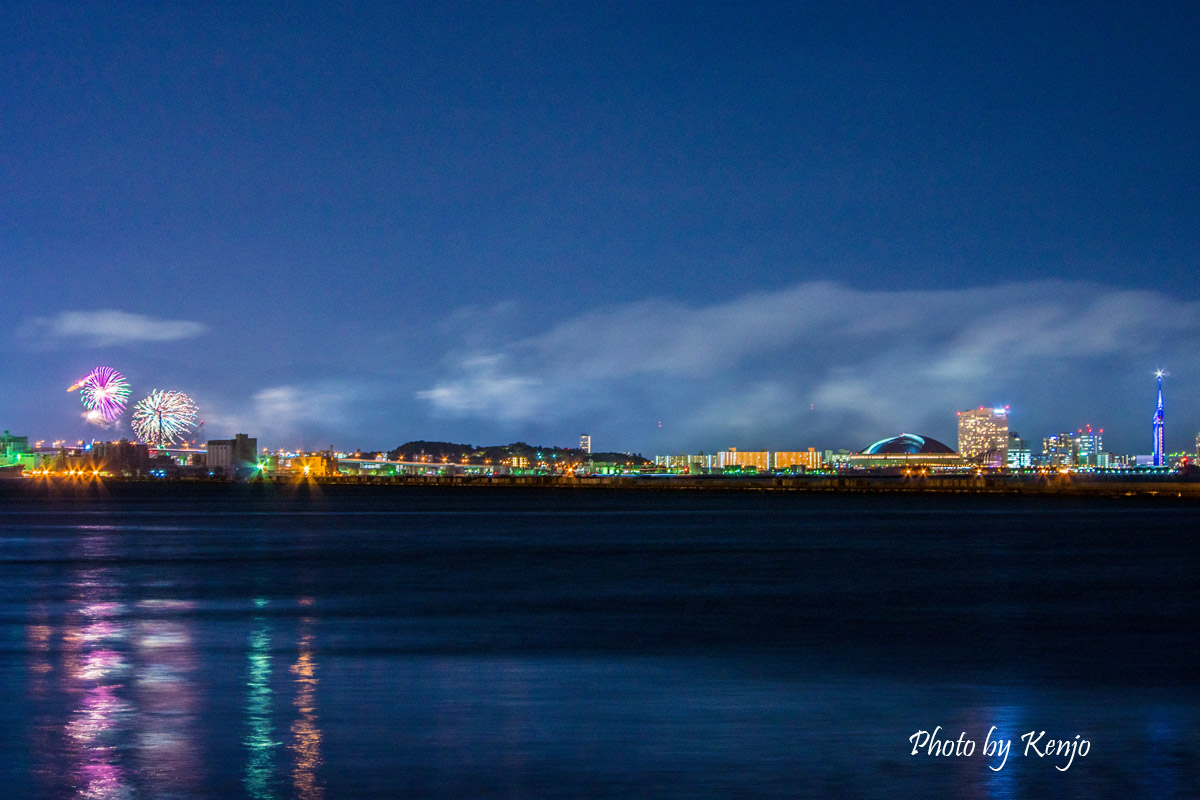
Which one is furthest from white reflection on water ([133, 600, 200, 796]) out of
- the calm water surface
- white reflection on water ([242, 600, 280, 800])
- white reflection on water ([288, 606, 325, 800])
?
white reflection on water ([288, 606, 325, 800])

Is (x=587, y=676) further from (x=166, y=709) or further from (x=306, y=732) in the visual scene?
(x=166, y=709)

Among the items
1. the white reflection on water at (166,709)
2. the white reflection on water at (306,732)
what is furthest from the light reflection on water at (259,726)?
the white reflection on water at (166,709)

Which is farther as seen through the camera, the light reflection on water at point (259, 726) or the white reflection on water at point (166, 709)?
the white reflection on water at point (166, 709)

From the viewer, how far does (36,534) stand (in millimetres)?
52031

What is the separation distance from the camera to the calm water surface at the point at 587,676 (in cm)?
938

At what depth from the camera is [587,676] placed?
48.5 ft

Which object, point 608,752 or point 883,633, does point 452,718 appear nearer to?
point 608,752

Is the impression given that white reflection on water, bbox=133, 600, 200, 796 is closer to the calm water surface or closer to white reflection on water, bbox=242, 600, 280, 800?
the calm water surface

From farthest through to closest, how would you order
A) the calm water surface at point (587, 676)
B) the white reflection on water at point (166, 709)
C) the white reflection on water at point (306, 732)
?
the calm water surface at point (587, 676) < the white reflection on water at point (166, 709) < the white reflection on water at point (306, 732)

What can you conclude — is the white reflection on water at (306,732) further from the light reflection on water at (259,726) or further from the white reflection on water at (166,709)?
the white reflection on water at (166,709)

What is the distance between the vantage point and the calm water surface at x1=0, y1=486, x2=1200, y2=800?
9.38 m

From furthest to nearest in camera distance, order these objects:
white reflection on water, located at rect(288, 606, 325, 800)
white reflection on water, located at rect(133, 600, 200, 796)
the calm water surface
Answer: the calm water surface
white reflection on water, located at rect(133, 600, 200, 796)
white reflection on water, located at rect(288, 606, 325, 800)

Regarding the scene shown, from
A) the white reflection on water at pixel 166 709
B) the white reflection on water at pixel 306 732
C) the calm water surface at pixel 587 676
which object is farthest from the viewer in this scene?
the calm water surface at pixel 587 676

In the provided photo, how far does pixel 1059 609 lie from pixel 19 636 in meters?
18.8
